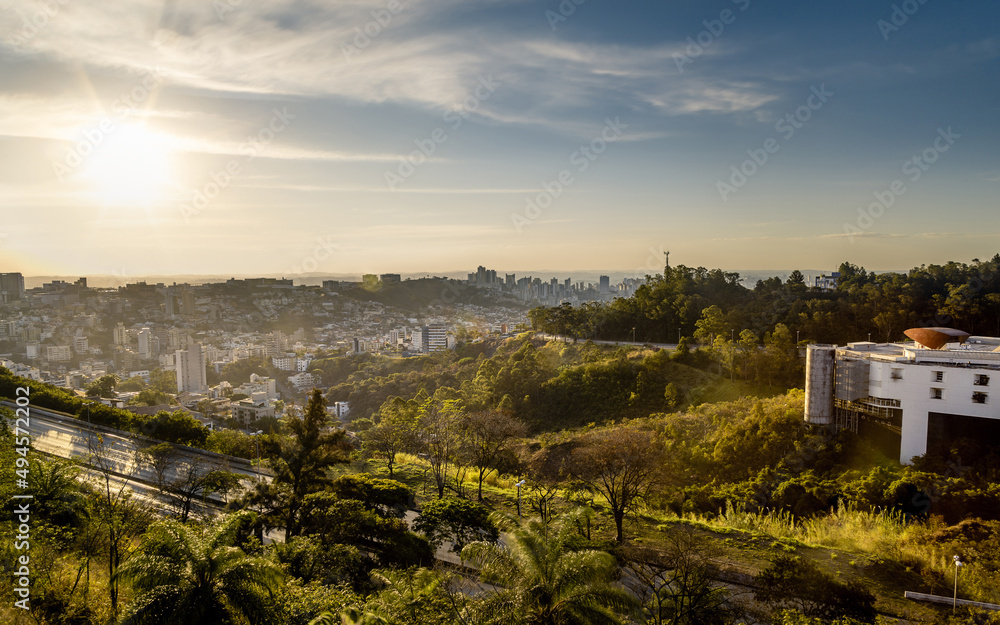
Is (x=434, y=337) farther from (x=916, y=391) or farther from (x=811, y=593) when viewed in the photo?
(x=811, y=593)

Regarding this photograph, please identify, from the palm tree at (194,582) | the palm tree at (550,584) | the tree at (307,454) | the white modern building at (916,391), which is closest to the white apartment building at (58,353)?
the tree at (307,454)

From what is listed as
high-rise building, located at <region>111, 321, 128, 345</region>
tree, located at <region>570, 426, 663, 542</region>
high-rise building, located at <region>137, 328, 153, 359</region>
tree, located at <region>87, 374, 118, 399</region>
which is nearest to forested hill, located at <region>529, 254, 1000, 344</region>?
tree, located at <region>570, 426, 663, 542</region>

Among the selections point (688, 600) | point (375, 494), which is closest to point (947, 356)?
point (688, 600)

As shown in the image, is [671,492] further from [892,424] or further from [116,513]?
[116,513]

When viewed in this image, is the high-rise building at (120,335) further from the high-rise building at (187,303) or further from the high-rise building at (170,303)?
the high-rise building at (187,303)

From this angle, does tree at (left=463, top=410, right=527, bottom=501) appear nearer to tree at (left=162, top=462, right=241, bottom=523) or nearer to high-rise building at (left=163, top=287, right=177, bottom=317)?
tree at (left=162, top=462, right=241, bottom=523)

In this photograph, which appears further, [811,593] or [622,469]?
[622,469]

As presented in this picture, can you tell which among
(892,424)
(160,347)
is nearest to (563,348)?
(892,424)
